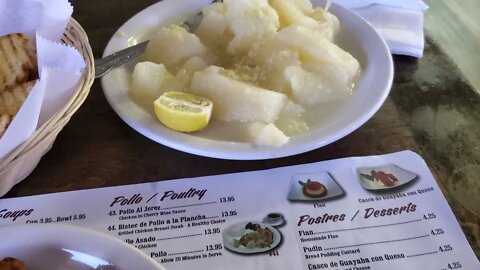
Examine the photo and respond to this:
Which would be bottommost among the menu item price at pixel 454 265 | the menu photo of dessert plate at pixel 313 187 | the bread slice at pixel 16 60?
the menu photo of dessert plate at pixel 313 187

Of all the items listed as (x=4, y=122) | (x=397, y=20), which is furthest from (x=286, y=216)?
(x=397, y=20)

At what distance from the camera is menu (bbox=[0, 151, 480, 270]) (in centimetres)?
77

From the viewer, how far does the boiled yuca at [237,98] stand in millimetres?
978

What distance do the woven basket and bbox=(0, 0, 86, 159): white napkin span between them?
0.04 ft

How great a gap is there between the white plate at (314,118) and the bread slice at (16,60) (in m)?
0.15

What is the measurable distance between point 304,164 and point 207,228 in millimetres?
217

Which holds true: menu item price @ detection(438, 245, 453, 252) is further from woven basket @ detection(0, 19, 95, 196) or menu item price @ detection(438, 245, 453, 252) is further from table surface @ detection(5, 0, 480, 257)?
woven basket @ detection(0, 19, 95, 196)

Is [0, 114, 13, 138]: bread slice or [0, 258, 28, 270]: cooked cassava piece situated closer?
[0, 258, 28, 270]: cooked cassava piece

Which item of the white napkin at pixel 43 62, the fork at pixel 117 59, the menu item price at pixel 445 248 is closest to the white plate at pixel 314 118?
the fork at pixel 117 59

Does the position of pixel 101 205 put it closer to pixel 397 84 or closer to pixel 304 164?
pixel 304 164

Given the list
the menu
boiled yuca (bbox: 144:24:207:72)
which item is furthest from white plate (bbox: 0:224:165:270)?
boiled yuca (bbox: 144:24:207:72)

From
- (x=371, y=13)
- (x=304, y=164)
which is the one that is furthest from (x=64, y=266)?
(x=371, y=13)

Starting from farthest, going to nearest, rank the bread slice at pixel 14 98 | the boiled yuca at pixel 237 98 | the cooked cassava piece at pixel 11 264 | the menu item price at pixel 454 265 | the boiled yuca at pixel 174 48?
the boiled yuca at pixel 174 48 < the boiled yuca at pixel 237 98 < the bread slice at pixel 14 98 < the menu item price at pixel 454 265 < the cooked cassava piece at pixel 11 264

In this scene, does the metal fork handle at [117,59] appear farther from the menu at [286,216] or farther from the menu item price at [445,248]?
the menu item price at [445,248]
